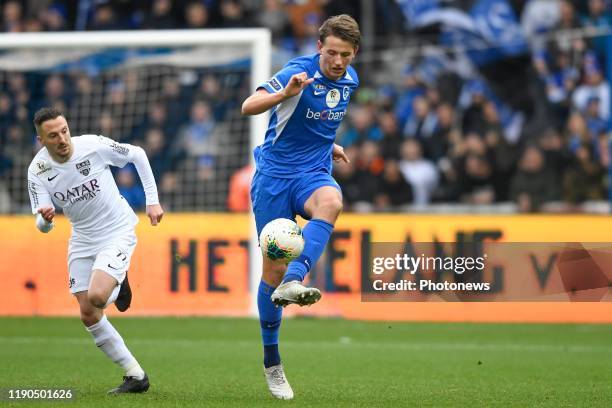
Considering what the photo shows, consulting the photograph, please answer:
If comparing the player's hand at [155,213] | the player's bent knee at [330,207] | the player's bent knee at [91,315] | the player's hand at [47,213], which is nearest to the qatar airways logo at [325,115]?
the player's bent knee at [330,207]

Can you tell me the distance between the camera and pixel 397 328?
50.0 ft

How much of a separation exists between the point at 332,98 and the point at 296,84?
818 millimetres

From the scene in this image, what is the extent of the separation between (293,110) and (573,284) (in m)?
5.49

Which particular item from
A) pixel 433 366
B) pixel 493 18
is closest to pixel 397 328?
pixel 433 366

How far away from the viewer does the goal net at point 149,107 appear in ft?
56.9

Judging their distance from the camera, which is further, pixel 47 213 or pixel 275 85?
pixel 47 213

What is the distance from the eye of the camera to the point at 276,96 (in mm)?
7895

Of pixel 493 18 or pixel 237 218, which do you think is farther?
pixel 493 18

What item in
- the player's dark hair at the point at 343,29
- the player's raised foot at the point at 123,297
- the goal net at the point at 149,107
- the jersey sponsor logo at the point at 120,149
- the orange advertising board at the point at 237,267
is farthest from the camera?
the goal net at the point at 149,107

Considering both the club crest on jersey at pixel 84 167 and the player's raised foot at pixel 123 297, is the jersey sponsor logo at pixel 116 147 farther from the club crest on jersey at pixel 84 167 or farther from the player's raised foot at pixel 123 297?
the player's raised foot at pixel 123 297

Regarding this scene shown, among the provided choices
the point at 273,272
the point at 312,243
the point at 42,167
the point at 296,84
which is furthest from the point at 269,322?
the point at 42,167

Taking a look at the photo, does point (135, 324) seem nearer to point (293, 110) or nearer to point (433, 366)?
point (433, 366)

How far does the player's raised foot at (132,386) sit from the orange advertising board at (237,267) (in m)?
7.08

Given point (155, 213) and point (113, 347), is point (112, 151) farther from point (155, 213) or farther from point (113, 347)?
point (113, 347)
